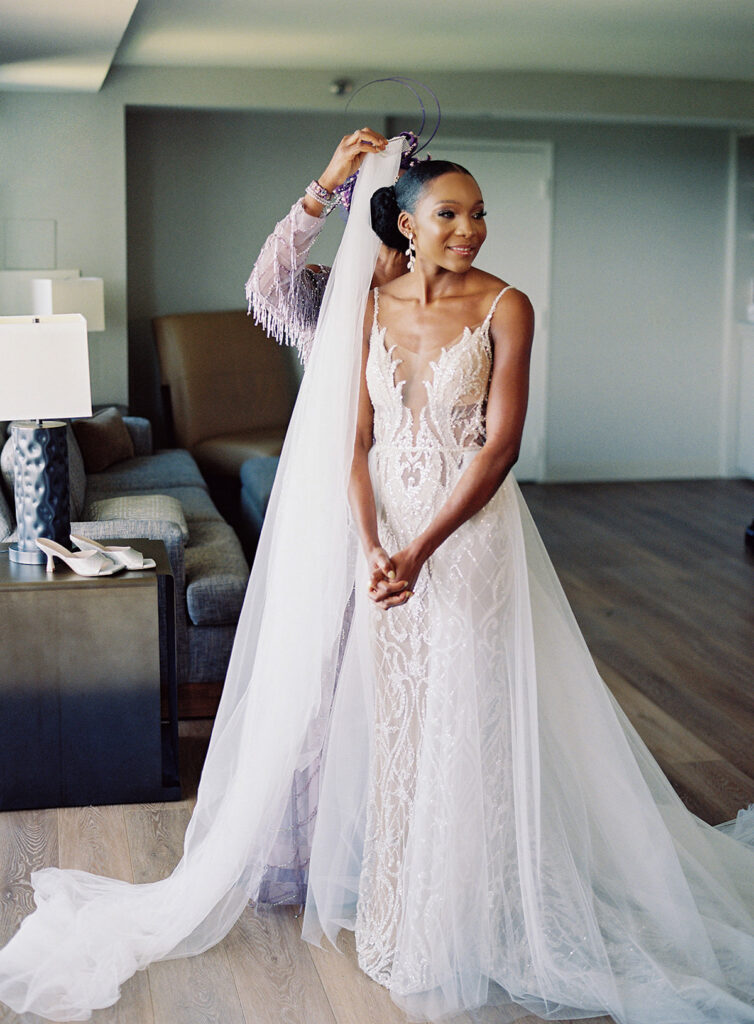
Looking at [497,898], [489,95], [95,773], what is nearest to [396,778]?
[497,898]

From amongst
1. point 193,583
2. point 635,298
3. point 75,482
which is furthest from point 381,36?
point 193,583

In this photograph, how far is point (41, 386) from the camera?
314 centimetres

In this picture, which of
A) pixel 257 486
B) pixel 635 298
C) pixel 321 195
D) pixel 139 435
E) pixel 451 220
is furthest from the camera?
pixel 635 298

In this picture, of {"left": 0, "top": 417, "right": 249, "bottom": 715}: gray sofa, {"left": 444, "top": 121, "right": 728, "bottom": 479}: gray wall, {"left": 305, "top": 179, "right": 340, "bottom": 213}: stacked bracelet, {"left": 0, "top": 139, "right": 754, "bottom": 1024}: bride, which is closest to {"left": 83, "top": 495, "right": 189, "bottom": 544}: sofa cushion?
{"left": 0, "top": 417, "right": 249, "bottom": 715}: gray sofa

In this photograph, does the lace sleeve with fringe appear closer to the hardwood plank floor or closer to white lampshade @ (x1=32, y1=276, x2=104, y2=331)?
the hardwood plank floor

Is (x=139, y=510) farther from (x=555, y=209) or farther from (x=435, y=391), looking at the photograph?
(x=555, y=209)

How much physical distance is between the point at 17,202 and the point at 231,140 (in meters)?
1.56

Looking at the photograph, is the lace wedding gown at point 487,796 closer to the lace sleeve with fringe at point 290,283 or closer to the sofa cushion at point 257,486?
the lace sleeve with fringe at point 290,283

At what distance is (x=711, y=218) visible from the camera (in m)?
8.34

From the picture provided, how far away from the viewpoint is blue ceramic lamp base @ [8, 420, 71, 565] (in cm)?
327

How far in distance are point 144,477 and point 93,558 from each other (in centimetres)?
274

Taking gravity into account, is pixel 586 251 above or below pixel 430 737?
above

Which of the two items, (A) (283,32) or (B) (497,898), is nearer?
(B) (497,898)

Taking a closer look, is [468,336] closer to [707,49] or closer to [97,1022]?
[97,1022]
